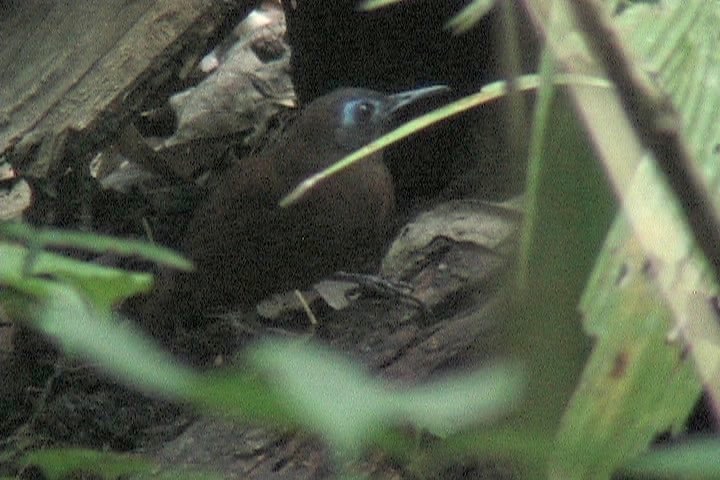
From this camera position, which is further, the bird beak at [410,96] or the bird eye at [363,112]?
the bird eye at [363,112]

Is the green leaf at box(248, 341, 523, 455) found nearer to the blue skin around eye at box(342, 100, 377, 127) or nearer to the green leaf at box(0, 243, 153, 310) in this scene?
the green leaf at box(0, 243, 153, 310)

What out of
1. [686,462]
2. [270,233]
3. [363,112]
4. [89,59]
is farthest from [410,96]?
[686,462]

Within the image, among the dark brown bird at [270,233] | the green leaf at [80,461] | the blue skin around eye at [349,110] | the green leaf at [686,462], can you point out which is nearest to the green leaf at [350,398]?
the green leaf at [686,462]

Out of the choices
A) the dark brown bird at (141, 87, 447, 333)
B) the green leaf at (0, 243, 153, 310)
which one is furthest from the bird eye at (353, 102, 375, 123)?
the green leaf at (0, 243, 153, 310)

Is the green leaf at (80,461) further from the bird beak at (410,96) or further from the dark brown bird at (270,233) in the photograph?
the bird beak at (410,96)

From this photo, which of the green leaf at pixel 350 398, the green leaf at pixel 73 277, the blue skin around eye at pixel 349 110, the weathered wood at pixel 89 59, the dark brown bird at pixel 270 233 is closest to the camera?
the green leaf at pixel 350 398

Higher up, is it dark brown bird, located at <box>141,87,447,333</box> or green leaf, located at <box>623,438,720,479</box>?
green leaf, located at <box>623,438,720,479</box>
